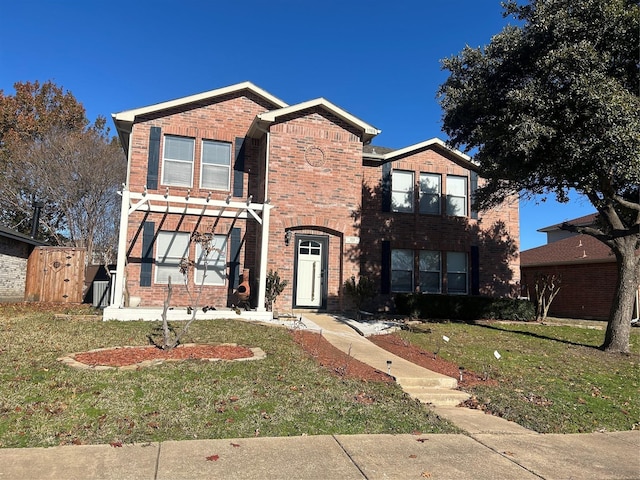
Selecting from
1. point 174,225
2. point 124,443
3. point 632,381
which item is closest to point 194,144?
point 174,225

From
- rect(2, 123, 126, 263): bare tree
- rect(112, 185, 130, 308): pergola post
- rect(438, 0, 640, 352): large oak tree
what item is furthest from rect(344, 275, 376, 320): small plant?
rect(2, 123, 126, 263): bare tree

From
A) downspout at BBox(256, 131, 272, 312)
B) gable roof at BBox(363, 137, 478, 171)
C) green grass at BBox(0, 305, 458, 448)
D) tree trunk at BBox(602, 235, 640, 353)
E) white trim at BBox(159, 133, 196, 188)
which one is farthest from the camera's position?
gable roof at BBox(363, 137, 478, 171)

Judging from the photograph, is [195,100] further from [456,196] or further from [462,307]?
[462,307]

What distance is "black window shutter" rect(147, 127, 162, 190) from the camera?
15.0 metres

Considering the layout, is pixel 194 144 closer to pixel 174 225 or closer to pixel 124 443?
pixel 174 225

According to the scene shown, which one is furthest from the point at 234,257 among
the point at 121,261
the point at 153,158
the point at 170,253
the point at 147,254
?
the point at 153,158

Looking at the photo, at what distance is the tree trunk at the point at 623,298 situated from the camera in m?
11.1

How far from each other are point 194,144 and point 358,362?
10.1 metres

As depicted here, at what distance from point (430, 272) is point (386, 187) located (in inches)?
142

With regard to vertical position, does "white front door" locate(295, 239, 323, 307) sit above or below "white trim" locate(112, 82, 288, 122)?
below

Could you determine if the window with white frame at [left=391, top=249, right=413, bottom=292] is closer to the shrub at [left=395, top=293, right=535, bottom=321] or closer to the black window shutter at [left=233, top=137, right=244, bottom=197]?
the shrub at [left=395, top=293, right=535, bottom=321]

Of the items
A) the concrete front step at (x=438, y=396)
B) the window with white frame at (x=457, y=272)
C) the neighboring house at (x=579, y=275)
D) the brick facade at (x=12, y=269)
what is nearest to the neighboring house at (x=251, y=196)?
the window with white frame at (x=457, y=272)

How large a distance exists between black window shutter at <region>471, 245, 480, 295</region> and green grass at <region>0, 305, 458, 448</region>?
1152 centimetres

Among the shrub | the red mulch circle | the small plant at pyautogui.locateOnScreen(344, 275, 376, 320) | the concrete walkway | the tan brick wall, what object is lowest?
the concrete walkway
